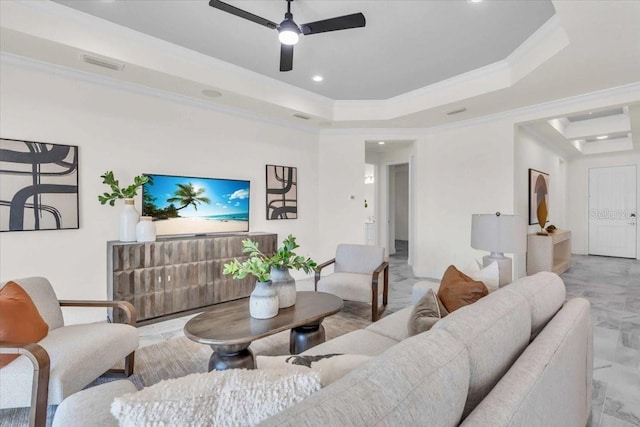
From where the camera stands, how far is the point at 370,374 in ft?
2.38

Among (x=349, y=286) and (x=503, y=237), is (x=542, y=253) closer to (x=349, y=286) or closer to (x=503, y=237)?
(x=503, y=237)

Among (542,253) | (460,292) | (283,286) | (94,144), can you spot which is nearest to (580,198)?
(542,253)

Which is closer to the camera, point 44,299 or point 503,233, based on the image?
point 44,299

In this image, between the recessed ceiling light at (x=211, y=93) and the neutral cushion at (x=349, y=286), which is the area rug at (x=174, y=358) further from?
the recessed ceiling light at (x=211, y=93)

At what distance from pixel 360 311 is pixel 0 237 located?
365 centimetres

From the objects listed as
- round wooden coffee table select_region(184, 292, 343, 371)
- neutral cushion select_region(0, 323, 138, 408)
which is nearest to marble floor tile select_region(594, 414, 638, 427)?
round wooden coffee table select_region(184, 292, 343, 371)

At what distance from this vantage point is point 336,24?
104 inches

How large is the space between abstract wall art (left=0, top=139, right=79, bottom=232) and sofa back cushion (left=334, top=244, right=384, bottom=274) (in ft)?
9.70

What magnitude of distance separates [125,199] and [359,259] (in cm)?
276

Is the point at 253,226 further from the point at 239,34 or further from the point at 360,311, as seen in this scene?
the point at 239,34

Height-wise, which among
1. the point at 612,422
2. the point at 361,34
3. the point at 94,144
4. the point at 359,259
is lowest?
the point at 612,422

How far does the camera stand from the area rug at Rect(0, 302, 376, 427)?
1927mm

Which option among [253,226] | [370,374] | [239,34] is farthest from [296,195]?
[370,374]

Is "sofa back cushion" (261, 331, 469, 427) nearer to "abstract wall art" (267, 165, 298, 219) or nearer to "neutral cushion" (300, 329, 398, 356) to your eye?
"neutral cushion" (300, 329, 398, 356)
